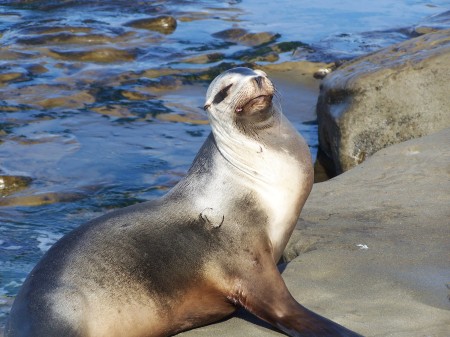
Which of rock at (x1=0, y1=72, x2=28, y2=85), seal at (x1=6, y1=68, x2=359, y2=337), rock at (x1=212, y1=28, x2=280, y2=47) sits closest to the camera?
seal at (x1=6, y1=68, x2=359, y2=337)

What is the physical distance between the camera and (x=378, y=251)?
556 centimetres

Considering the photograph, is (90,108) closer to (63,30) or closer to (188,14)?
(63,30)

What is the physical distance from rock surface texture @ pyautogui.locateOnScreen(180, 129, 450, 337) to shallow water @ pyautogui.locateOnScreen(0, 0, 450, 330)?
1.91 metres

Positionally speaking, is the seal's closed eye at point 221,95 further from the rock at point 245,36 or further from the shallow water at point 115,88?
the rock at point 245,36

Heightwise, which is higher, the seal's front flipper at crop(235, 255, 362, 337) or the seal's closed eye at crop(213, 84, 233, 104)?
the seal's closed eye at crop(213, 84, 233, 104)

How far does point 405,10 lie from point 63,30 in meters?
5.81

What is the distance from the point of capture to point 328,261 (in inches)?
217

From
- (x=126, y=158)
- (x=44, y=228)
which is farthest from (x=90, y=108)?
(x=44, y=228)

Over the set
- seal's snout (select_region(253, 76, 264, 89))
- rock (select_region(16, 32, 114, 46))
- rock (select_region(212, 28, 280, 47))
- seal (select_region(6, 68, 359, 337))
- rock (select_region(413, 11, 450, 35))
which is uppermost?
seal's snout (select_region(253, 76, 264, 89))

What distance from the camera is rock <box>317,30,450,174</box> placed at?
8539 millimetres

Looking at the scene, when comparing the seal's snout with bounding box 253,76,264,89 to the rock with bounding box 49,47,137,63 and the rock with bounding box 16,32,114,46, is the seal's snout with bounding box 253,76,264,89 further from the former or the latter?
the rock with bounding box 16,32,114,46

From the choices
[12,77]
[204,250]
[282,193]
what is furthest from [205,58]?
[204,250]

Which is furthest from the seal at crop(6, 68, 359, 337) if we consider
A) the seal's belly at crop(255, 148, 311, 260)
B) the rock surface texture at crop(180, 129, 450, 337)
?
the rock surface texture at crop(180, 129, 450, 337)

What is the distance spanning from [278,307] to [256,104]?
1.15 meters
